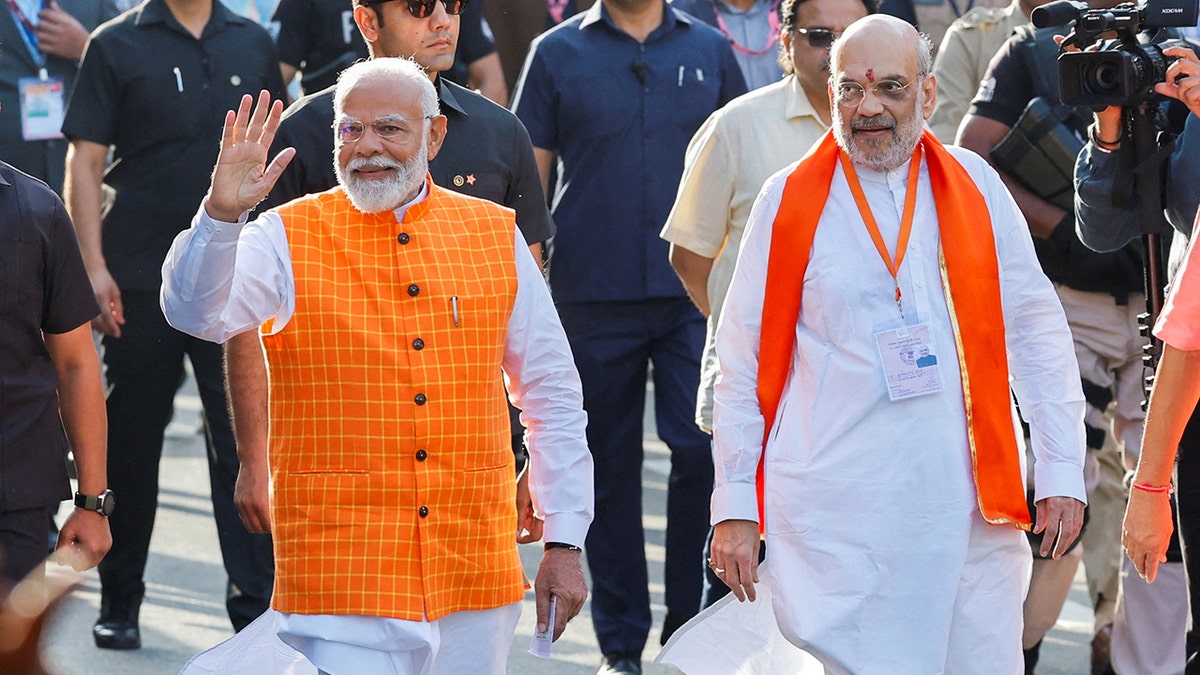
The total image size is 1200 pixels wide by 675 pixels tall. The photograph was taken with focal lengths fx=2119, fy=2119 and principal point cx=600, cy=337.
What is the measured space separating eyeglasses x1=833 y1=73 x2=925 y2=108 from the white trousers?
5.01 feet

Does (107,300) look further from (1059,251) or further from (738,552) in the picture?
(1059,251)

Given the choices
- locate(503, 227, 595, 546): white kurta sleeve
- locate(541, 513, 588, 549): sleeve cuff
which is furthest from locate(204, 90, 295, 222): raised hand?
locate(541, 513, 588, 549): sleeve cuff

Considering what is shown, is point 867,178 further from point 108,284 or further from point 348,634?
point 108,284

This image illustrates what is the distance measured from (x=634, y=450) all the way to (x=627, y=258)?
2.22ft

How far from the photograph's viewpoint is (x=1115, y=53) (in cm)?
545

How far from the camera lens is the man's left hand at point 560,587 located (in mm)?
4930

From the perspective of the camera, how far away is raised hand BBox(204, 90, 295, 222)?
4441 millimetres

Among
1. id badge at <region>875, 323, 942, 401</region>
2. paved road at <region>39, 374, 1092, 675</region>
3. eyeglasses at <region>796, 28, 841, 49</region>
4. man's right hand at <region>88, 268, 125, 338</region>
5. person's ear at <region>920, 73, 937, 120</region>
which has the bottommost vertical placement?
paved road at <region>39, 374, 1092, 675</region>

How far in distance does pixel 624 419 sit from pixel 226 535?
1.43 meters

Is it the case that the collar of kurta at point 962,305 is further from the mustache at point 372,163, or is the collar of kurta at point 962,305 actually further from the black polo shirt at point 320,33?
the black polo shirt at point 320,33

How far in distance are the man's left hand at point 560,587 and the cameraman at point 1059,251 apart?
7.67 ft

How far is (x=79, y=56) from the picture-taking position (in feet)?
28.6

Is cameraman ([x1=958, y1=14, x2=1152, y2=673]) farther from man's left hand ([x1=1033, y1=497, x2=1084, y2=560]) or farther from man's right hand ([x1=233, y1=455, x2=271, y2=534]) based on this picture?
man's right hand ([x1=233, y1=455, x2=271, y2=534])

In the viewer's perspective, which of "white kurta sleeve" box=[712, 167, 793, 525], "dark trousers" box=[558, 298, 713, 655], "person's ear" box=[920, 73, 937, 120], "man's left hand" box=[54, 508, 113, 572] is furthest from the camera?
"dark trousers" box=[558, 298, 713, 655]
